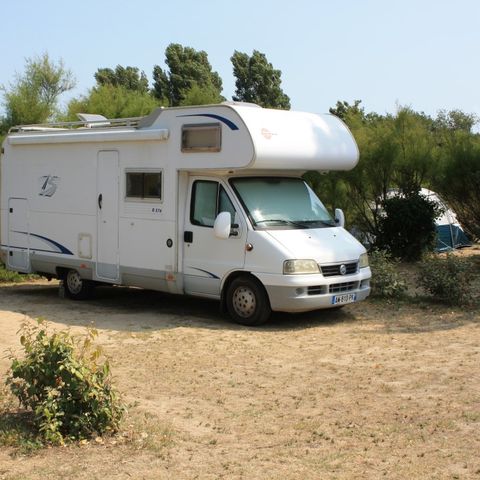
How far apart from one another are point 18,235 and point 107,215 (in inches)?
89.0

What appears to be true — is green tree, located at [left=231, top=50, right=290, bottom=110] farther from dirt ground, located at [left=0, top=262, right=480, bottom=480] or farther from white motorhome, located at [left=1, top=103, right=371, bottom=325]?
dirt ground, located at [left=0, top=262, right=480, bottom=480]

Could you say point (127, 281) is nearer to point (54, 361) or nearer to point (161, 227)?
point (161, 227)

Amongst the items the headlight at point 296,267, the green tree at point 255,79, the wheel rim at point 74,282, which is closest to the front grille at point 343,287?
the headlight at point 296,267

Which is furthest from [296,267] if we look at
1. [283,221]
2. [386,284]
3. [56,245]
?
[56,245]

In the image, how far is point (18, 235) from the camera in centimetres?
1239

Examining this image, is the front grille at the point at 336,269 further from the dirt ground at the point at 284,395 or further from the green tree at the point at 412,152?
the green tree at the point at 412,152

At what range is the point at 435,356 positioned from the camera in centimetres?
784

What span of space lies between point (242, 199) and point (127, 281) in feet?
7.46

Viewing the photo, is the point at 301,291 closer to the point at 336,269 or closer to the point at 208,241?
the point at 336,269

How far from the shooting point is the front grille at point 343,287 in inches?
373

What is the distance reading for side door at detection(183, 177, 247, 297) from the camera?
9594 mm

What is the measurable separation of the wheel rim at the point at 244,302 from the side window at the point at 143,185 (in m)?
1.74

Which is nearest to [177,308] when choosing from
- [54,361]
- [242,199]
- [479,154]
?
[242,199]

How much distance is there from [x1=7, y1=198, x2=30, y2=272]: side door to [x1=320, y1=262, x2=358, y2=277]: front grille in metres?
5.31
